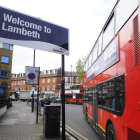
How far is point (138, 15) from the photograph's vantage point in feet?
11.0

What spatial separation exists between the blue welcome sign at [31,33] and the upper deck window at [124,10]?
1498mm

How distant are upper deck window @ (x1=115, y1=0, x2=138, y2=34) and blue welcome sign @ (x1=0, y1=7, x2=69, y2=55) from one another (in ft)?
4.92

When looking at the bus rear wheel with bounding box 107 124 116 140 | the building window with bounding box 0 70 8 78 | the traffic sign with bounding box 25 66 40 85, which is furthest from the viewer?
the building window with bounding box 0 70 8 78

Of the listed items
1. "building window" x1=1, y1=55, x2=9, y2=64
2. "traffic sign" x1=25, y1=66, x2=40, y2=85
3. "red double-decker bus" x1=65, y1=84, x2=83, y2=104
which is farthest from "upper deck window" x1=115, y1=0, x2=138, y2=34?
"building window" x1=1, y1=55, x2=9, y2=64

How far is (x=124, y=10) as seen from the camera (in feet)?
13.7

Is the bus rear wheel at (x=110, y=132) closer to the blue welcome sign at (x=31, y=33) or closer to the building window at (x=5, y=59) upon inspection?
the blue welcome sign at (x=31, y=33)

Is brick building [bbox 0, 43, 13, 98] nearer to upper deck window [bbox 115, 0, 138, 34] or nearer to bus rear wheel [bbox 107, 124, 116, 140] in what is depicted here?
bus rear wheel [bbox 107, 124, 116, 140]

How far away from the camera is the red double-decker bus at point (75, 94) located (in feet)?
108

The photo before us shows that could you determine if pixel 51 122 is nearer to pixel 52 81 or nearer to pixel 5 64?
pixel 5 64

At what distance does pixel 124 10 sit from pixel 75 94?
30.7 meters

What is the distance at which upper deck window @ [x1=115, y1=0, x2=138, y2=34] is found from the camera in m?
3.71

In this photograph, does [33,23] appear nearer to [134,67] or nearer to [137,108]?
[134,67]

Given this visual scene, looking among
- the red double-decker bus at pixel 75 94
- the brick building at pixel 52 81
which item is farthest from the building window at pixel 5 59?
the brick building at pixel 52 81

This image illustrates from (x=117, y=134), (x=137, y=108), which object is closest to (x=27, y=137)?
(x=117, y=134)
